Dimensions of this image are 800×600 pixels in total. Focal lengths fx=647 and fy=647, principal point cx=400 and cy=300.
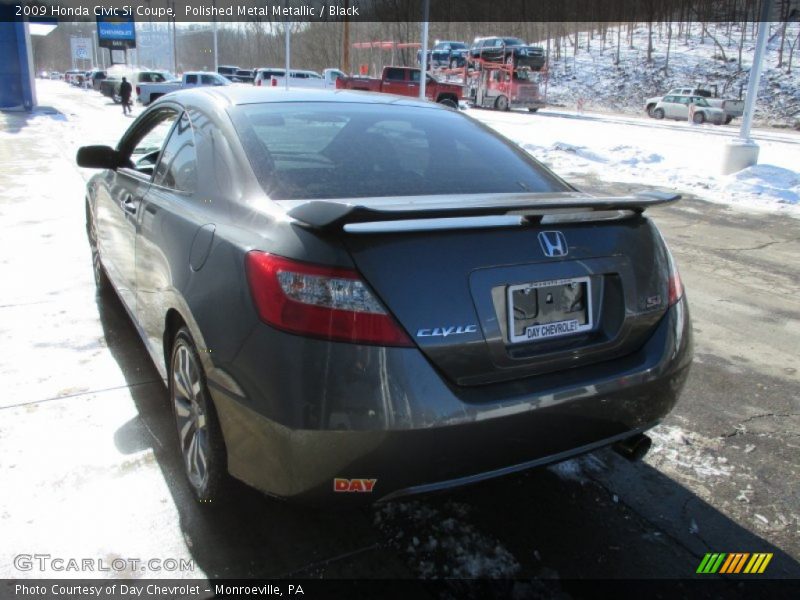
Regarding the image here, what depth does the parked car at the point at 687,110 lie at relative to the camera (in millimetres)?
→ 31234

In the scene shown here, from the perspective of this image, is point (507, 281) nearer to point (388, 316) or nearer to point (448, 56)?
point (388, 316)

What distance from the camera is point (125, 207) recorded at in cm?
351

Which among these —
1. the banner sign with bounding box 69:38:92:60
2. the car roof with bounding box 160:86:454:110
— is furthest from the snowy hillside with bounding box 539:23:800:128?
the banner sign with bounding box 69:38:92:60

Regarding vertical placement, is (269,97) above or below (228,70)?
Answer: below

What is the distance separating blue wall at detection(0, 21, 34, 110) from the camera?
27.0 metres

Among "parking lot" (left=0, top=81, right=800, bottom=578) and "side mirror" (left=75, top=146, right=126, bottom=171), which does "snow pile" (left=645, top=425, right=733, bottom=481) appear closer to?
"parking lot" (left=0, top=81, right=800, bottom=578)

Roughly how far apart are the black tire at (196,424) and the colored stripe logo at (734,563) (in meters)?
1.77

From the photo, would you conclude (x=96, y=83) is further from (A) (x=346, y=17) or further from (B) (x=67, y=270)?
(B) (x=67, y=270)

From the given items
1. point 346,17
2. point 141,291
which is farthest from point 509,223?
point 346,17

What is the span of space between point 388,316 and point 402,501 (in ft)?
2.21

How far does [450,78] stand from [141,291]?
145 ft

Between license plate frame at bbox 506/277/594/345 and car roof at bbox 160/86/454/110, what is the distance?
159 centimetres

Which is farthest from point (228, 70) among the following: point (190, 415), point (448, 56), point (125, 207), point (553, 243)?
point (553, 243)

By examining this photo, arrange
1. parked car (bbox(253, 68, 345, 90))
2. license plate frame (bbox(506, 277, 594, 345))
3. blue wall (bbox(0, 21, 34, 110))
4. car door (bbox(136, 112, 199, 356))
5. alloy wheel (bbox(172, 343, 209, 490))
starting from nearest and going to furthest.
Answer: license plate frame (bbox(506, 277, 594, 345)) < alloy wheel (bbox(172, 343, 209, 490)) < car door (bbox(136, 112, 199, 356)) < blue wall (bbox(0, 21, 34, 110)) < parked car (bbox(253, 68, 345, 90))
